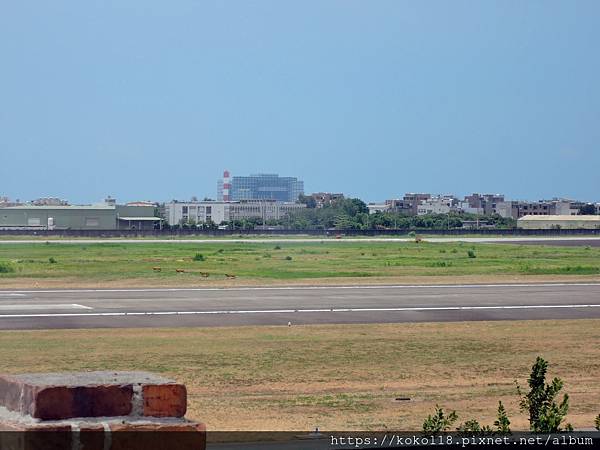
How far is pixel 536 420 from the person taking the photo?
11750mm

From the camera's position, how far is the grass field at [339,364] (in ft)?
57.3

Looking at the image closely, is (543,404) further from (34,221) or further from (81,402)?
(34,221)

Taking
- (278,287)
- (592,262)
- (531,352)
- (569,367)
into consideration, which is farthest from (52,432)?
(592,262)

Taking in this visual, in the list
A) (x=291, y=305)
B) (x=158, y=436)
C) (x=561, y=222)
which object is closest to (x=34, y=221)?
(x=561, y=222)

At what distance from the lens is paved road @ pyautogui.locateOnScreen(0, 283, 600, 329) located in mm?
33281

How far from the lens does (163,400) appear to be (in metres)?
3.88

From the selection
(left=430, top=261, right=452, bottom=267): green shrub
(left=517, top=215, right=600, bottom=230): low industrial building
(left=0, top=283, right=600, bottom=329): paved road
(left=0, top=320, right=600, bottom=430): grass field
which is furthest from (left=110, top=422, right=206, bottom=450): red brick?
(left=517, top=215, right=600, bottom=230): low industrial building

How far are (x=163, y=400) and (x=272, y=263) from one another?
218ft

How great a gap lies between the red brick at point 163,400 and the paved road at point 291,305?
27.7 meters

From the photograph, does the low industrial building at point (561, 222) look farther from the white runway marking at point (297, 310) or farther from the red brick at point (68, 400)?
the red brick at point (68, 400)

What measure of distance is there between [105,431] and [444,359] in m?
21.2

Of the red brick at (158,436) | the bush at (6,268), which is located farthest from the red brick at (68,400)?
the bush at (6,268)

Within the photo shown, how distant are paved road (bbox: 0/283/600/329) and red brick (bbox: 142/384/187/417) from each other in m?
27.7

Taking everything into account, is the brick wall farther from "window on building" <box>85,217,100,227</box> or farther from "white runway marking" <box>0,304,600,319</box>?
"window on building" <box>85,217,100,227</box>
